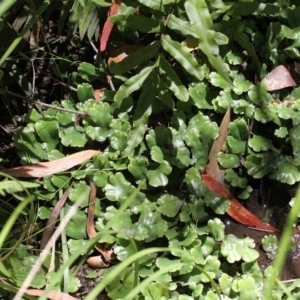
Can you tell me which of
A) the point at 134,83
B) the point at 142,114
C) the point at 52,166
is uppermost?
the point at 134,83

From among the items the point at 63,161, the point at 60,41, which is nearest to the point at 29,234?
the point at 63,161

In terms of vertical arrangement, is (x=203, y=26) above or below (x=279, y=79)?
above

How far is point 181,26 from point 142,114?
0.39 meters

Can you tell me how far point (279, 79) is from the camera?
226 cm

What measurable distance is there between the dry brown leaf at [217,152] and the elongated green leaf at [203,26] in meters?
0.37

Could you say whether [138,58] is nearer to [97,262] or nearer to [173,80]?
[173,80]

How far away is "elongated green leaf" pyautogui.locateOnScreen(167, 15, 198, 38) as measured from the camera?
1.90 metres

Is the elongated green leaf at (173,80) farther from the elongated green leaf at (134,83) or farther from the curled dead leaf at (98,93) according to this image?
the curled dead leaf at (98,93)

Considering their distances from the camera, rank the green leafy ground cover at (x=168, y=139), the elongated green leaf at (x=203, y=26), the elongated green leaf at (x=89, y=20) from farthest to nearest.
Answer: the elongated green leaf at (x=89, y=20)
the green leafy ground cover at (x=168, y=139)
the elongated green leaf at (x=203, y=26)

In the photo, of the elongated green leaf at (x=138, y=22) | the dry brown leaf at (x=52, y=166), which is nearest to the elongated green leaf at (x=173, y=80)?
the elongated green leaf at (x=138, y=22)

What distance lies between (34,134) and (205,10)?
901 millimetres

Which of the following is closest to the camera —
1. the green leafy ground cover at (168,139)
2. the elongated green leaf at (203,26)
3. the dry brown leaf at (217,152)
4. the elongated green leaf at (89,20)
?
the elongated green leaf at (203,26)

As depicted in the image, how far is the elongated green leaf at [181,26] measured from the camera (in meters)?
1.90

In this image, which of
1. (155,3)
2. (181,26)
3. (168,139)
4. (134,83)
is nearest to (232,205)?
(168,139)
